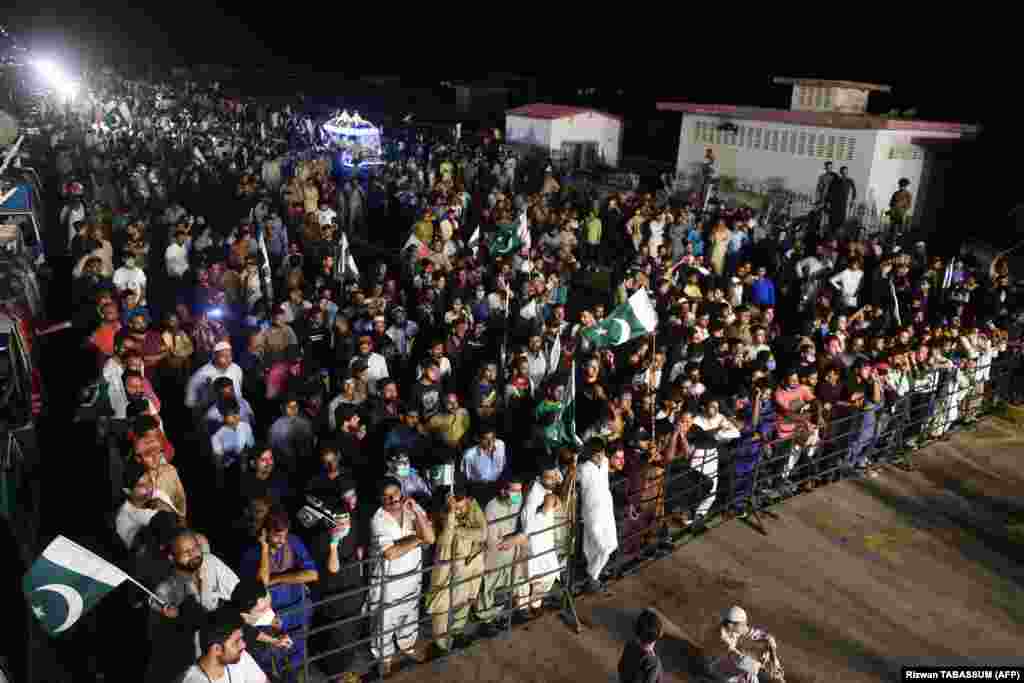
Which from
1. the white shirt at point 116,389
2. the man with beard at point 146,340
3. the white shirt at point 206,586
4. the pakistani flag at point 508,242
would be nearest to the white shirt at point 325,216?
the pakistani flag at point 508,242

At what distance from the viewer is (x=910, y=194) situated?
20.0 m

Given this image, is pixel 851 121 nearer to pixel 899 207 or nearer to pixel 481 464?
pixel 899 207

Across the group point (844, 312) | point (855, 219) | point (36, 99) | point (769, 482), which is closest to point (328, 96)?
point (36, 99)

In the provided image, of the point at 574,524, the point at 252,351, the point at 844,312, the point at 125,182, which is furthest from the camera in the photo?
the point at 125,182

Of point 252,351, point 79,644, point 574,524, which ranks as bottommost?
point 79,644

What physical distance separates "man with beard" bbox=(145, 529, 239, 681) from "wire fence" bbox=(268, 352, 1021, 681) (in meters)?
0.55

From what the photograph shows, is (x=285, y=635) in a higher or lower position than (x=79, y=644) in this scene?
higher

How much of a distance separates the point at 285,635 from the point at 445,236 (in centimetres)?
1069

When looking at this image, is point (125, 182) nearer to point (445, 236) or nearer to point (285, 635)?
Result: point (445, 236)

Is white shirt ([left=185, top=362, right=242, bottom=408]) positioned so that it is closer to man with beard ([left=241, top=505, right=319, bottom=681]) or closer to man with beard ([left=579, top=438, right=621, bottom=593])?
man with beard ([left=241, top=505, right=319, bottom=681])

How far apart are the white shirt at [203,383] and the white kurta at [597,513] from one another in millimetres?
3476

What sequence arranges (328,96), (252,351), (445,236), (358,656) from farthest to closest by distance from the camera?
1. (328,96)
2. (445,236)
3. (252,351)
4. (358,656)

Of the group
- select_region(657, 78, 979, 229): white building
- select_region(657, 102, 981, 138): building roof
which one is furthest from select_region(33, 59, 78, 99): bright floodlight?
select_region(657, 102, 981, 138): building roof

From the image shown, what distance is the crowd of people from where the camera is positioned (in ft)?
19.6
